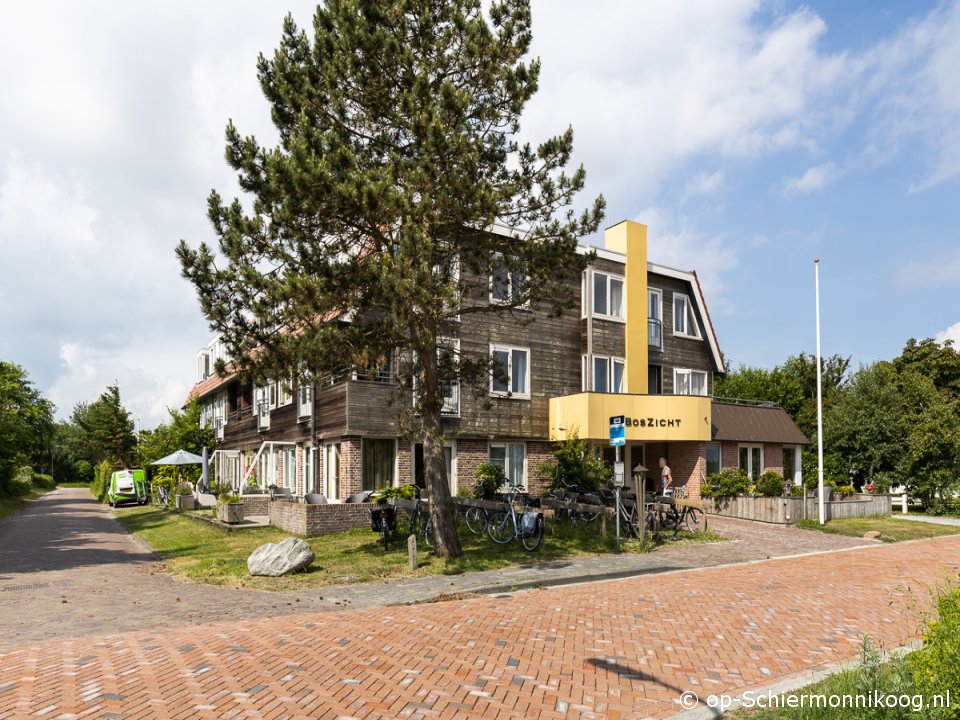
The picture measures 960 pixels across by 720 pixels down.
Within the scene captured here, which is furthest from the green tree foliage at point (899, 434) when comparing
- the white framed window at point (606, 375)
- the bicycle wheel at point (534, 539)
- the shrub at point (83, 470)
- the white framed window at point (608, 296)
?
the shrub at point (83, 470)

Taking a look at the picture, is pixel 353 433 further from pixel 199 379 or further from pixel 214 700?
pixel 199 379

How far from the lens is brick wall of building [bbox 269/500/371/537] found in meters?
19.7

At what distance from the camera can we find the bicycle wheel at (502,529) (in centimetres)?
1795

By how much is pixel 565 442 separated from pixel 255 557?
1340cm

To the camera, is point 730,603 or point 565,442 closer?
point 730,603

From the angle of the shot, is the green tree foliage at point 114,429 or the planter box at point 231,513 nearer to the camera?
the planter box at point 231,513

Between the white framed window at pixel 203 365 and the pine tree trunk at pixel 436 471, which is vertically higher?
the white framed window at pixel 203 365

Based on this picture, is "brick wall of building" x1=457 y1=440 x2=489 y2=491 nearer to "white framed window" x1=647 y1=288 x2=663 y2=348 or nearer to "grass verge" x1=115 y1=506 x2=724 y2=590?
"grass verge" x1=115 y1=506 x2=724 y2=590

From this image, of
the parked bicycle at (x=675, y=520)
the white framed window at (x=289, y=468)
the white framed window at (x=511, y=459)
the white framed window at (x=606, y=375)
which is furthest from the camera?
the white framed window at (x=606, y=375)

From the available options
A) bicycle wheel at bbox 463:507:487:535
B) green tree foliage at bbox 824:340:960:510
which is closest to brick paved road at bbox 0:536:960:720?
bicycle wheel at bbox 463:507:487:535

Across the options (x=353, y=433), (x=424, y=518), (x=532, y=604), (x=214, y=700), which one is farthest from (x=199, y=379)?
(x=214, y=700)

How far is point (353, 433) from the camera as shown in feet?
74.4

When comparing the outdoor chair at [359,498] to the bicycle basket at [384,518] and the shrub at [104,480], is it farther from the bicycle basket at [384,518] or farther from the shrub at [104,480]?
the shrub at [104,480]

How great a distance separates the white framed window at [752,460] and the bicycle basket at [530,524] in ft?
53.0
